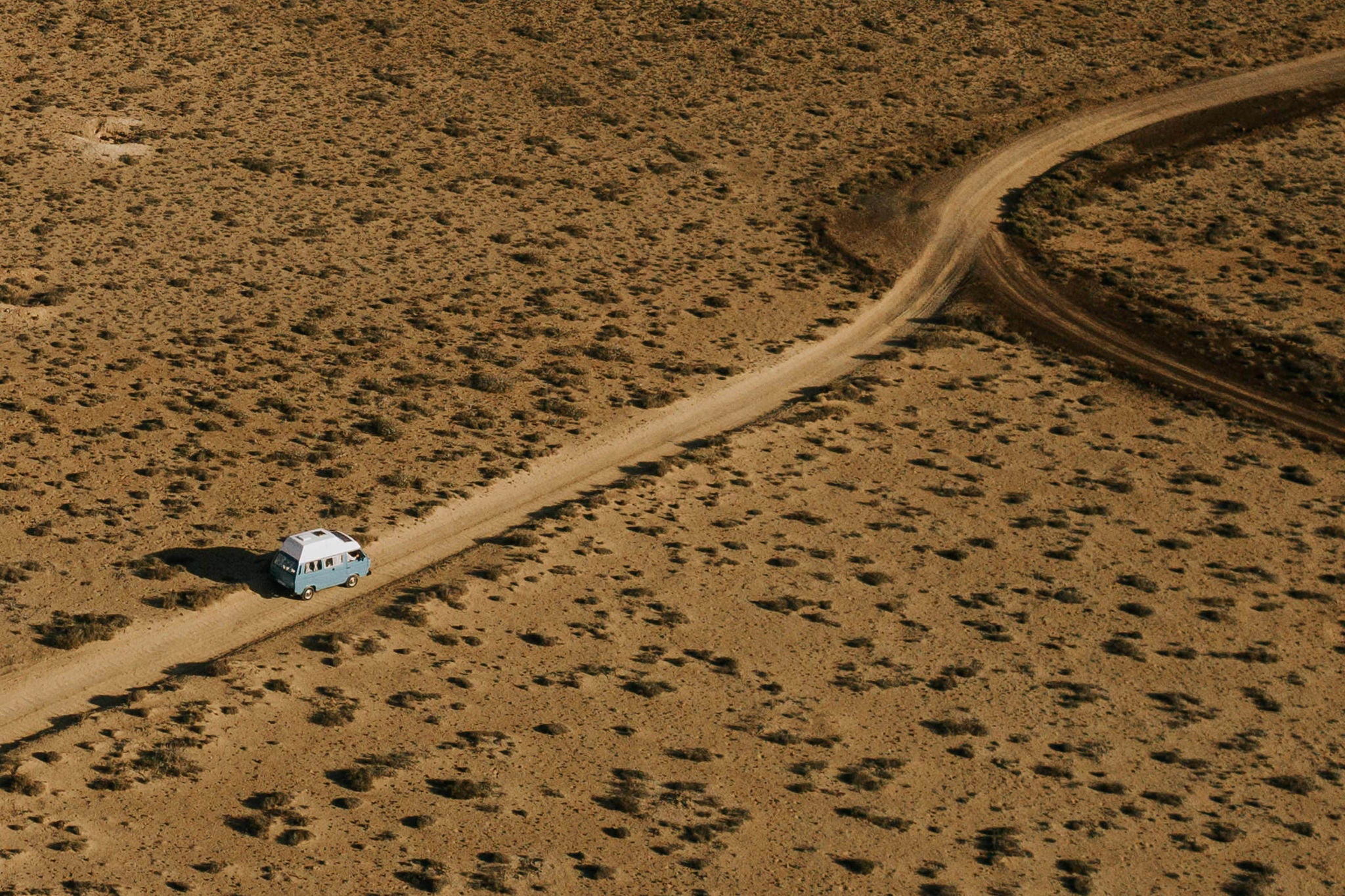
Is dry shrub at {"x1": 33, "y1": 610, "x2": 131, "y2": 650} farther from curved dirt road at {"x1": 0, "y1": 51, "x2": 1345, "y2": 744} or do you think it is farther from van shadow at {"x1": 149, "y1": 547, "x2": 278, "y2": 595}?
van shadow at {"x1": 149, "y1": 547, "x2": 278, "y2": 595}

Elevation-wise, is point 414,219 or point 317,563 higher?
point 414,219

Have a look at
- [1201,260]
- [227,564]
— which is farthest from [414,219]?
[1201,260]

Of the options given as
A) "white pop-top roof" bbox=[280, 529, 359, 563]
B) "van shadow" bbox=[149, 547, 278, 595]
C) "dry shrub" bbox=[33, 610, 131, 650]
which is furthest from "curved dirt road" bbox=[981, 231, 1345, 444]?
"dry shrub" bbox=[33, 610, 131, 650]

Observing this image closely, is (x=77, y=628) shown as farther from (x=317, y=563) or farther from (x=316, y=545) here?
(x=316, y=545)

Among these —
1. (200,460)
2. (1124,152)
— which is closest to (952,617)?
(200,460)

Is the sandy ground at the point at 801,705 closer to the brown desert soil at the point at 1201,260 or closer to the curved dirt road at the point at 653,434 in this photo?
the curved dirt road at the point at 653,434
